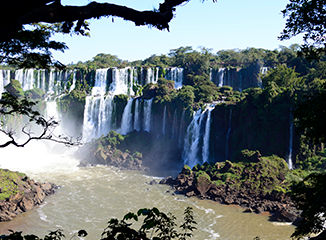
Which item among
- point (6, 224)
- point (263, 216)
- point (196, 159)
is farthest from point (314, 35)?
point (196, 159)

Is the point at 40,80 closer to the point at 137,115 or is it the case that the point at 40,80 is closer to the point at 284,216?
the point at 137,115

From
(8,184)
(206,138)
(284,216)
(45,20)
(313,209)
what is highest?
(45,20)

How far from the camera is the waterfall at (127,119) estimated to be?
130 ft

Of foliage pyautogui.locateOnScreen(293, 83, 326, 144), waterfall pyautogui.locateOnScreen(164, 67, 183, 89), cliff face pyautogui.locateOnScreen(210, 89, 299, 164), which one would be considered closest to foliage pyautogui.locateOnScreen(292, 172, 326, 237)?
foliage pyautogui.locateOnScreen(293, 83, 326, 144)

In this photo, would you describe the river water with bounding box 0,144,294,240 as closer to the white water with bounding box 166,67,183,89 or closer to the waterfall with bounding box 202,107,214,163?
the waterfall with bounding box 202,107,214,163

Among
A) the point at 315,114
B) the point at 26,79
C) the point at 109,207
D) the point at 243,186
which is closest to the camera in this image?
the point at 315,114

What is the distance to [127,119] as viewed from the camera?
1569 inches

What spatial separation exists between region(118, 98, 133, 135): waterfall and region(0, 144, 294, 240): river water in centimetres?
881

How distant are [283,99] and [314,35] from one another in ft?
63.1

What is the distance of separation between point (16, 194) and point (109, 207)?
6424 millimetres

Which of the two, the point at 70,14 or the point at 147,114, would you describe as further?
the point at 147,114

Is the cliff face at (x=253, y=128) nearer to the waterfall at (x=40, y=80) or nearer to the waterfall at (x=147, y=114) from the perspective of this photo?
the waterfall at (x=147, y=114)

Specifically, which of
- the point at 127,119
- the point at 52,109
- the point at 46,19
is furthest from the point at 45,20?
the point at 52,109

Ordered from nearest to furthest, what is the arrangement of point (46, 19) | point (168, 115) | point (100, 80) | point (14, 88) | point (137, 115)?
1. point (46, 19)
2. point (168, 115)
3. point (137, 115)
4. point (14, 88)
5. point (100, 80)
